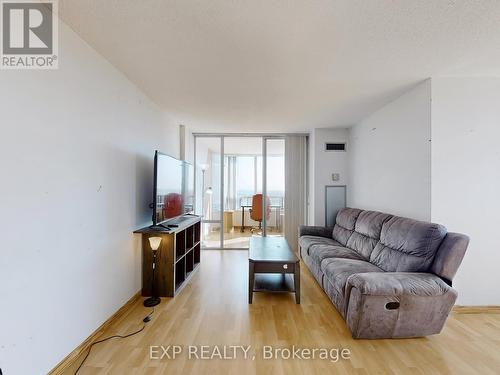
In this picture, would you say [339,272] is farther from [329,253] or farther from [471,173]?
[471,173]

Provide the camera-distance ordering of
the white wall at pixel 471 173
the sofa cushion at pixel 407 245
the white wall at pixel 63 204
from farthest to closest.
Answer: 1. the white wall at pixel 471 173
2. the sofa cushion at pixel 407 245
3. the white wall at pixel 63 204

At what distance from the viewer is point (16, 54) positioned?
4.66 ft

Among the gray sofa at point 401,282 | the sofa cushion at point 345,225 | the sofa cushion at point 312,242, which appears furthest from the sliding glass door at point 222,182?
the gray sofa at point 401,282

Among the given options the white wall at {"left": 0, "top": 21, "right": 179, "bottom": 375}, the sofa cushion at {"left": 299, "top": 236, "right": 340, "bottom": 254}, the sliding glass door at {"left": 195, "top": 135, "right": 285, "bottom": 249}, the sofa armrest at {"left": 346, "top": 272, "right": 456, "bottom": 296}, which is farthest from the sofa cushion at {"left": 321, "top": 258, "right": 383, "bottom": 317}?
the sliding glass door at {"left": 195, "top": 135, "right": 285, "bottom": 249}

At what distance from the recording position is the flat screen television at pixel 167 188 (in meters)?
2.68

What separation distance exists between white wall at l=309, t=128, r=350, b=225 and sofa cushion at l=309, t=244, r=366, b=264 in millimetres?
1222

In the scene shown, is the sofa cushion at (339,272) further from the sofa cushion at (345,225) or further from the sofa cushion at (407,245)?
the sofa cushion at (345,225)

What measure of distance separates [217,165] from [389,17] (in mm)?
4011

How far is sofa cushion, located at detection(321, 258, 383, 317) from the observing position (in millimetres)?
2266

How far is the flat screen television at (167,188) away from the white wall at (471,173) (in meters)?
3.03

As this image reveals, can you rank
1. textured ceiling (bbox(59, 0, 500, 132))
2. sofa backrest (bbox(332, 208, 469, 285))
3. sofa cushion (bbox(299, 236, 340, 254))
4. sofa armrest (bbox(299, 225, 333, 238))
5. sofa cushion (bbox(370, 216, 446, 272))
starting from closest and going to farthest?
textured ceiling (bbox(59, 0, 500, 132)) < sofa backrest (bbox(332, 208, 469, 285)) < sofa cushion (bbox(370, 216, 446, 272)) < sofa cushion (bbox(299, 236, 340, 254)) < sofa armrest (bbox(299, 225, 333, 238))

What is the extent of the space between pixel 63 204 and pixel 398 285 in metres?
2.70

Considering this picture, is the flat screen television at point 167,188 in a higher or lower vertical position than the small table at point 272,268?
higher

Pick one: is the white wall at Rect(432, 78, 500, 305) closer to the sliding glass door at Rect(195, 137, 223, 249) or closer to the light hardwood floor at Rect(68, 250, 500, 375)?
the light hardwood floor at Rect(68, 250, 500, 375)
